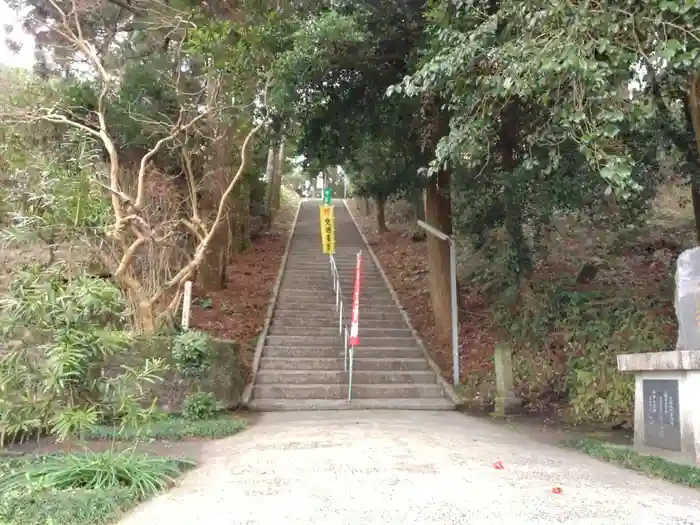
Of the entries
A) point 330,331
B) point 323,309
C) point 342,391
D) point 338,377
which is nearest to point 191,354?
point 342,391

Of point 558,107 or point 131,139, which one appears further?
point 131,139

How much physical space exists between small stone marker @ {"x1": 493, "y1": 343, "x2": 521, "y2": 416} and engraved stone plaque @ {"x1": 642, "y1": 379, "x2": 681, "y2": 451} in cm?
281

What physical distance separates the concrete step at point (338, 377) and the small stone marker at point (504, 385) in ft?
5.25

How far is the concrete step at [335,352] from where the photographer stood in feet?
37.3

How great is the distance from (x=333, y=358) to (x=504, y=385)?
332 cm

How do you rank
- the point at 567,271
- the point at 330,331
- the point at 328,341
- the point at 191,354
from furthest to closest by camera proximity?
the point at 567,271 → the point at 330,331 → the point at 328,341 → the point at 191,354

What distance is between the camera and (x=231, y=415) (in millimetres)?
8883

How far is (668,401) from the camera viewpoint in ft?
20.5

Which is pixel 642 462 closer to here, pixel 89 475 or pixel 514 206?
pixel 89 475

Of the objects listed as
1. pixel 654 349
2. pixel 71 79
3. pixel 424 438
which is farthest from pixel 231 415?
pixel 71 79

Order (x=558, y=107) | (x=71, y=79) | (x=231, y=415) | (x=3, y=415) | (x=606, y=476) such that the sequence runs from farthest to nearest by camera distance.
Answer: (x=71, y=79) < (x=231, y=415) < (x=558, y=107) < (x=606, y=476) < (x=3, y=415)

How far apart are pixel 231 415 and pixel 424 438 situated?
10.6 ft

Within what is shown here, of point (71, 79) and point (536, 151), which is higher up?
point (71, 79)

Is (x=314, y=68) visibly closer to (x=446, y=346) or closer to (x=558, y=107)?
(x=558, y=107)
